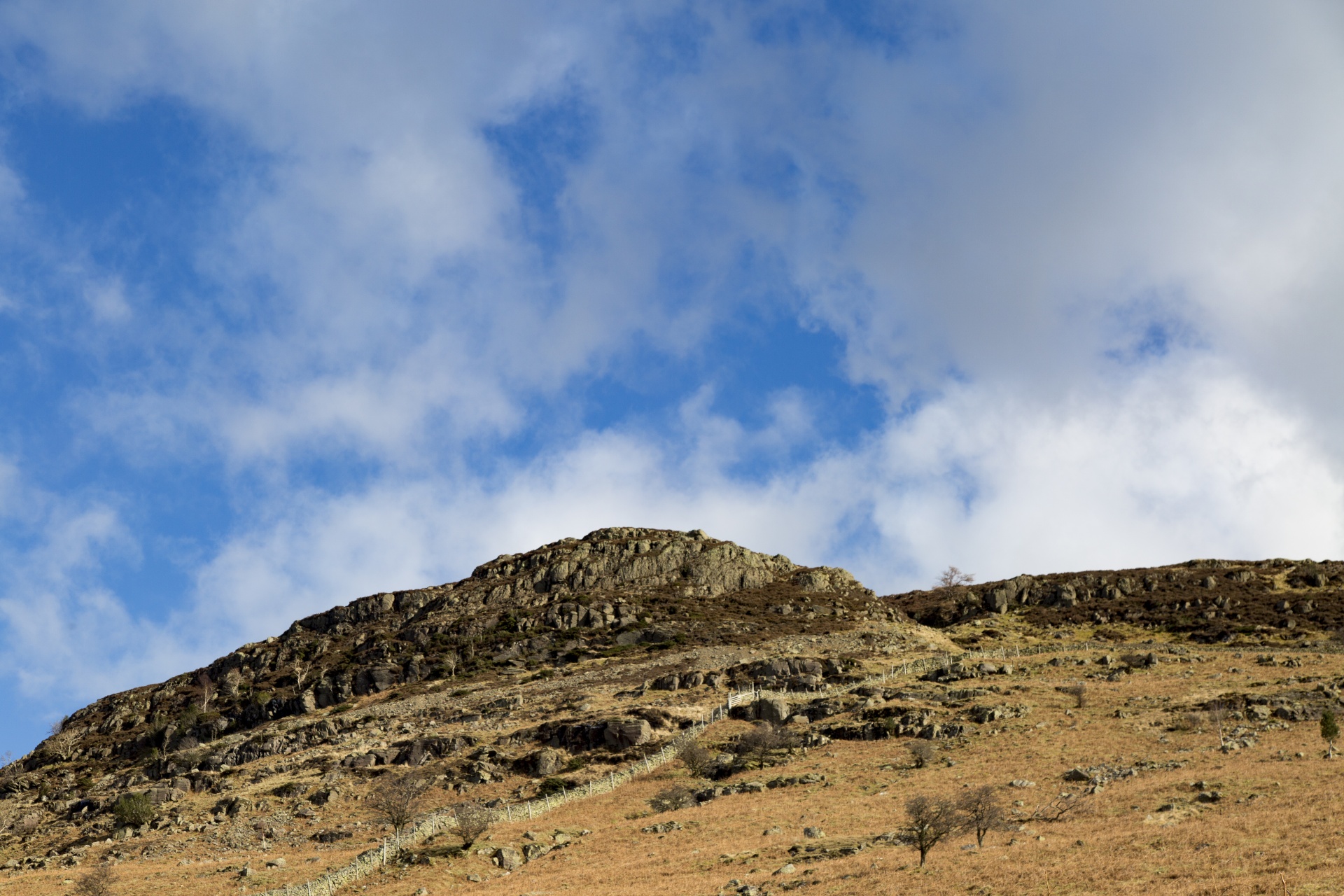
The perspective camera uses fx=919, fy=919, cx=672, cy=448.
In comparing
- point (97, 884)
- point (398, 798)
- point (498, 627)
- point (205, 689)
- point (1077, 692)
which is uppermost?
point (498, 627)

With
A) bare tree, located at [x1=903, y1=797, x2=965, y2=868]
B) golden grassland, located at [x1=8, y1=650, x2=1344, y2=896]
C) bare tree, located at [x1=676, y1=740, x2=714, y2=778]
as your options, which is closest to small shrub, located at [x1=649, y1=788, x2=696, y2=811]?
golden grassland, located at [x1=8, y1=650, x2=1344, y2=896]

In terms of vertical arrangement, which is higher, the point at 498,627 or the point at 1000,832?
the point at 498,627

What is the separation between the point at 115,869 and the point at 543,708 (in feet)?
117

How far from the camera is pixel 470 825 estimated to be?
46.4 m

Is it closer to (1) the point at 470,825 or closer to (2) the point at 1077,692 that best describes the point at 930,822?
(1) the point at 470,825

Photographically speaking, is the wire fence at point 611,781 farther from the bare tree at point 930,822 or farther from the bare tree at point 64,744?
the bare tree at point 64,744

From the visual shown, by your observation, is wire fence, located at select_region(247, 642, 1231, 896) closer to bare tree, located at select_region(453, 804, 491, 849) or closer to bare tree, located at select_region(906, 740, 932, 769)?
bare tree, located at select_region(453, 804, 491, 849)

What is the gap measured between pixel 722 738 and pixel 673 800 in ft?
48.3

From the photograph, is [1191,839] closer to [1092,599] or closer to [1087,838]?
[1087,838]

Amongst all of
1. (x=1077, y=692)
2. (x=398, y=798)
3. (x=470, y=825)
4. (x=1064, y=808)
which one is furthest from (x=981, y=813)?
(x=1077, y=692)

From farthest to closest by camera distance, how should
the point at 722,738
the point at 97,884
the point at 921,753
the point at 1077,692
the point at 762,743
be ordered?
the point at 722,738, the point at 1077,692, the point at 762,743, the point at 921,753, the point at 97,884

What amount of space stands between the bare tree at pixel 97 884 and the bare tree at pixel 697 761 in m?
33.4

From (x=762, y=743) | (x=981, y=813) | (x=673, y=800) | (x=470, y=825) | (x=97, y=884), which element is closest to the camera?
(x=981, y=813)

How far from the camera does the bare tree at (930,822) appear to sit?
35.4 meters
